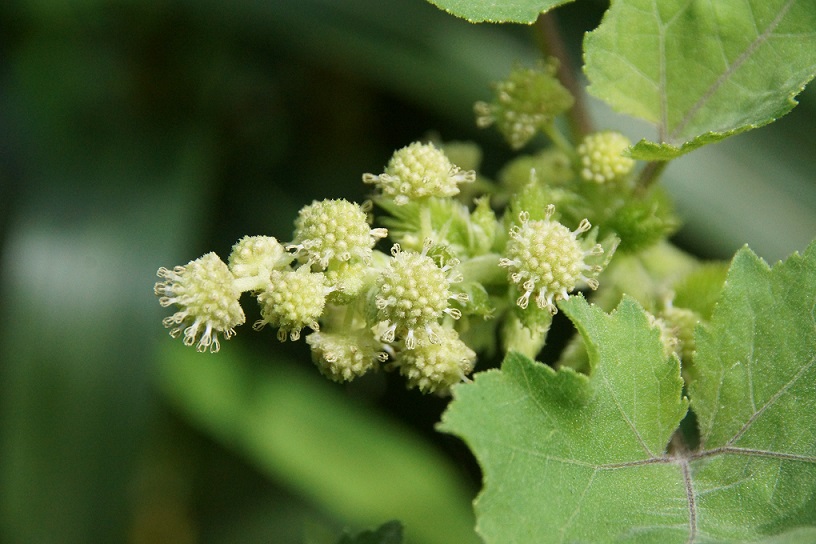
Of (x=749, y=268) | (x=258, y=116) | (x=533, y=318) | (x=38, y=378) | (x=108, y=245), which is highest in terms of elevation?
(x=749, y=268)

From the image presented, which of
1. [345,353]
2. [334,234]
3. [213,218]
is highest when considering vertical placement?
[334,234]

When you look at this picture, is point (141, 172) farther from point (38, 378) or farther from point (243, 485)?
point (243, 485)

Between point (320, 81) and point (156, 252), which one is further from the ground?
point (320, 81)

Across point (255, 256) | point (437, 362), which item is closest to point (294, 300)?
point (255, 256)

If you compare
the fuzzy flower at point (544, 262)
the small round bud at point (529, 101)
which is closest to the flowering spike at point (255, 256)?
the fuzzy flower at point (544, 262)

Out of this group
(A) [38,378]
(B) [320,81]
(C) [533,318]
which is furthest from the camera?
(B) [320,81]

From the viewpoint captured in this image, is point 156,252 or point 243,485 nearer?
point 156,252

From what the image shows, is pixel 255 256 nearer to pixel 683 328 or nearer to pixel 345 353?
pixel 345 353

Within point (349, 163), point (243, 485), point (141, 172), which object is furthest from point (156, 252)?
point (243, 485)
